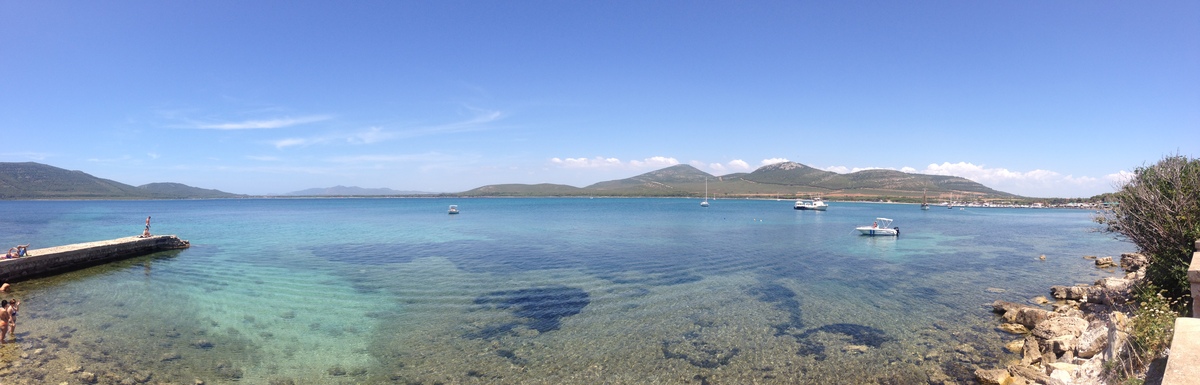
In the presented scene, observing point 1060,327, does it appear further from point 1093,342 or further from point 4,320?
point 4,320

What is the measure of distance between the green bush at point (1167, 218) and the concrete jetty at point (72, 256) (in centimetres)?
4148

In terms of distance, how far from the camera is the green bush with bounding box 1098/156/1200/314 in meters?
12.5

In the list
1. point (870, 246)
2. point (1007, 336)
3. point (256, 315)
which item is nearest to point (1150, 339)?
point (1007, 336)

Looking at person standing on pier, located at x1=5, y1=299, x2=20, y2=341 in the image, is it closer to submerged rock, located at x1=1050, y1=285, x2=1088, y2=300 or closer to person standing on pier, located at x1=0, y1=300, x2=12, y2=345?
person standing on pier, located at x1=0, y1=300, x2=12, y2=345

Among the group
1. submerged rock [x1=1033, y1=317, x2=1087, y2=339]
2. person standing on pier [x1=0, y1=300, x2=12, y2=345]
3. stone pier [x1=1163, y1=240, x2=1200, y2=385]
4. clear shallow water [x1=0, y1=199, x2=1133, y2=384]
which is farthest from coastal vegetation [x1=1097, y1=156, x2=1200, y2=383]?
person standing on pier [x1=0, y1=300, x2=12, y2=345]

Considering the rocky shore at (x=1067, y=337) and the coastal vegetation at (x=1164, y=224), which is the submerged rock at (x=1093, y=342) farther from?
the coastal vegetation at (x=1164, y=224)

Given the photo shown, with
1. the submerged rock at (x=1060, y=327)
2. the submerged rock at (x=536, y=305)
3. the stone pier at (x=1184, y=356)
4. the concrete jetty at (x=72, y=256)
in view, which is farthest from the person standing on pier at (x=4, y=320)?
the submerged rock at (x=1060, y=327)

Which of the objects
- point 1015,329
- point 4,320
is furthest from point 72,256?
point 1015,329

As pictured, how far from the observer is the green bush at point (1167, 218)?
1249cm

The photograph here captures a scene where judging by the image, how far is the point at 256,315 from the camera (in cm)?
1641

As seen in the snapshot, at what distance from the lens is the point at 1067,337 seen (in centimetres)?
1186

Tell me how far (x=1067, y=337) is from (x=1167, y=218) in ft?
16.4

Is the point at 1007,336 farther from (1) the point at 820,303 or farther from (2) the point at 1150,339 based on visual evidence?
(2) the point at 1150,339

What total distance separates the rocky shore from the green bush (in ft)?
4.22
